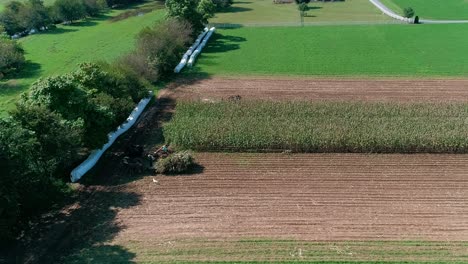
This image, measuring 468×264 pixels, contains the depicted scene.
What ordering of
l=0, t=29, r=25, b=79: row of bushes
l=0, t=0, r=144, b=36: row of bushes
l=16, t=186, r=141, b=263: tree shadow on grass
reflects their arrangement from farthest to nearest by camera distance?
l=0, t=0, r=144, b=36: row of bushes < l=0, t=29, r=25, b=79: row of bushes < l=16, t=186, r=141, b=263: tree shadow on grass

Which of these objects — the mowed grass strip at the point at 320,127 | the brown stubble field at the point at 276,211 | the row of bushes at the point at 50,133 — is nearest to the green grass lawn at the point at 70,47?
the row of bushes at the point at 50,133

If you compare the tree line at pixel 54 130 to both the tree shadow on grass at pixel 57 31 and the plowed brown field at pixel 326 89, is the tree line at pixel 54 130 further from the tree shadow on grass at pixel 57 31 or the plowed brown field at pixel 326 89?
the tree shadow on grass at pixel 57 31

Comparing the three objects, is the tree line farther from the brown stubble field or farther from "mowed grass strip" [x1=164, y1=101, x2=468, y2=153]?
→ "mowed grass strip" [x1=164, y1=101, x2=468, y2=153]

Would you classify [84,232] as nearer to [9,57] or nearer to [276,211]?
[276,211]

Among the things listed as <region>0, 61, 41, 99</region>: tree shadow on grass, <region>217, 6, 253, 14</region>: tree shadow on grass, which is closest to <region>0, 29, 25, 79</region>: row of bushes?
<region>0, 61, 41, 99</region>: tree shadow on grass

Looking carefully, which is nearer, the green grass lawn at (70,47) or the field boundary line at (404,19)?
the green grass lawn at (70,47)

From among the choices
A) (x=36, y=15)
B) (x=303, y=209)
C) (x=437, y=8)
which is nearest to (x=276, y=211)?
(x=303, y=209)
